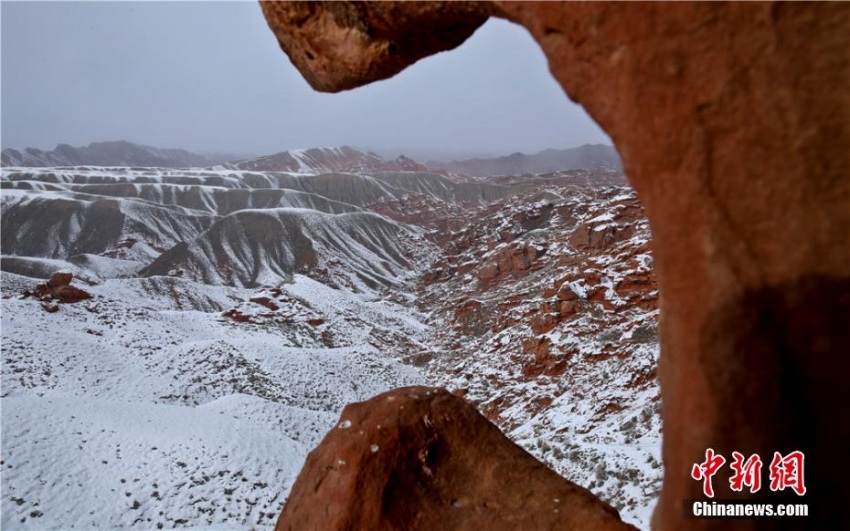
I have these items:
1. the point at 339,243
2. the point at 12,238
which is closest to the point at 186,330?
the point at 339,243

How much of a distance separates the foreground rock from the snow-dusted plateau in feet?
11.4

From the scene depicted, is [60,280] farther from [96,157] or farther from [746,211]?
[96,157]

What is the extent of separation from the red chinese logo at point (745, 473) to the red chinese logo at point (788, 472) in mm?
60

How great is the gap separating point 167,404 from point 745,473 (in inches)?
654

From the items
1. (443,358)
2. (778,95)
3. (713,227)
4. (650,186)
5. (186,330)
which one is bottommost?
(443,358)

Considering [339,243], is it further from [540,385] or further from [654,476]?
[654,476]

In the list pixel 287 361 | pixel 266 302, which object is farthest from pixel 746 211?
pixel 266 302

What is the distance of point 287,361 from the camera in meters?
21.7

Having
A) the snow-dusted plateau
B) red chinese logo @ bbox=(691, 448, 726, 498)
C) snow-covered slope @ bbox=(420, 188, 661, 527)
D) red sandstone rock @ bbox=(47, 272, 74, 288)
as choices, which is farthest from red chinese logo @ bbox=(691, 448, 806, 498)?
red sandstone rock @ bbox=(47, 272, 74, 288)

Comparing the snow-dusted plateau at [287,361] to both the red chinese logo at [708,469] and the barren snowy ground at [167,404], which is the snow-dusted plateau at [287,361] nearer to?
the barren snowy ground at [167,404]

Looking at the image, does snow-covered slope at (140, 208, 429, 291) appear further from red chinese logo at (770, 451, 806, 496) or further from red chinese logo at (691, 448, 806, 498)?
red chinese logo at (770, 451, 806, 496)

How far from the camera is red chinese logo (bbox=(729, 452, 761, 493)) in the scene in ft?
7.32

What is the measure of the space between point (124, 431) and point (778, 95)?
47.3 ft

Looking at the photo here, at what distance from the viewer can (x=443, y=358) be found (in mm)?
24766
